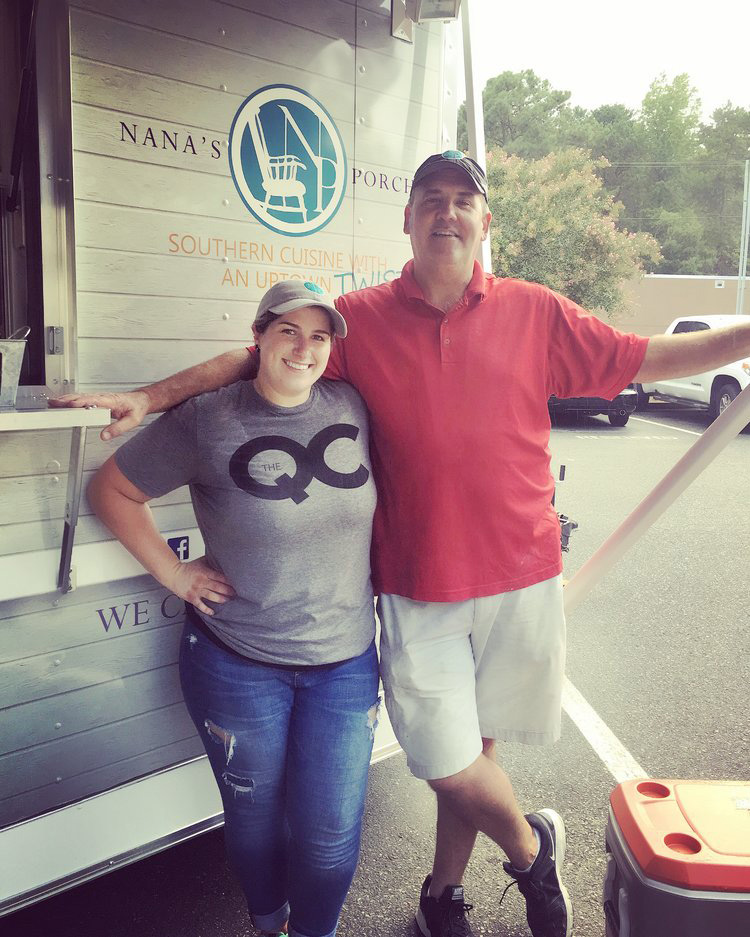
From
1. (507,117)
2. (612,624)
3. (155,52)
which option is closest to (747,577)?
(612,624)

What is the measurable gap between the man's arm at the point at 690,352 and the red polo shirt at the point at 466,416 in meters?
0.04

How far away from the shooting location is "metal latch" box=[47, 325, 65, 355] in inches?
79.0

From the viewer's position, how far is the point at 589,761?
340cm

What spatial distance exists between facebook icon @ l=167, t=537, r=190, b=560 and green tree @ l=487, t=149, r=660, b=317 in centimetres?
1822

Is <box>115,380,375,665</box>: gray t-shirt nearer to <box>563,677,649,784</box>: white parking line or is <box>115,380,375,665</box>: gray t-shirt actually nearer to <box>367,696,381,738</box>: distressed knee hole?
<box>367,696,381,738</box>: distressed knee hole

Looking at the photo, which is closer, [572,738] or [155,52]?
[155,52]

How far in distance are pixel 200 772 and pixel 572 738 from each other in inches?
72.4

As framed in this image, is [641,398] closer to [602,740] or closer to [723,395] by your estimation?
[723,395]

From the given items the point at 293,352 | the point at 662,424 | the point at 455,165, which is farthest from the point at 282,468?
the point at 662,424

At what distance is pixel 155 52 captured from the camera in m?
2.04

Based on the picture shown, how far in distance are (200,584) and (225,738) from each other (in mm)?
371

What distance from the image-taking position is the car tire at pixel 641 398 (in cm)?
1431

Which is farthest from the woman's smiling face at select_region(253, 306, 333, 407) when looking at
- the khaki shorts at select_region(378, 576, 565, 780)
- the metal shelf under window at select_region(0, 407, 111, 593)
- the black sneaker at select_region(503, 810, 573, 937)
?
the black sneaker at select_region(503, 810, 573, 937)

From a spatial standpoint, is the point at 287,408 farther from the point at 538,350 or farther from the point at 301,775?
the point at 301,775
